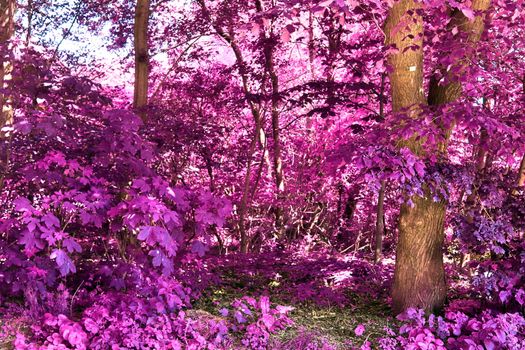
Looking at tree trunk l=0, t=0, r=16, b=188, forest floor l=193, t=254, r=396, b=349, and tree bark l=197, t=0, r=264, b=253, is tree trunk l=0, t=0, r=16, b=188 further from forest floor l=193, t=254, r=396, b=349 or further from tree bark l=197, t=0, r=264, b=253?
tree bark l=197, t=0, r=264, b=253

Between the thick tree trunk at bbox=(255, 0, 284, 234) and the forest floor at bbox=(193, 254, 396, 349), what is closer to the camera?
the forest floor at bbox=(193, 254, 396, 349)

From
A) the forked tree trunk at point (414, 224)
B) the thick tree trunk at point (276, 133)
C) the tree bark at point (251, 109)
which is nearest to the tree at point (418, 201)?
the forked tree trunk at point (414, 224)

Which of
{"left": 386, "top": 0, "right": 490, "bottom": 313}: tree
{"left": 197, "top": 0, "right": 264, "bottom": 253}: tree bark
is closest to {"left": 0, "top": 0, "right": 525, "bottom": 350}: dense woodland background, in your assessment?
{"left": 386, "top": 0, "right": 490, "bottom": 313}: tree

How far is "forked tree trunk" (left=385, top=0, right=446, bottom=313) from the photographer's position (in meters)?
3.78

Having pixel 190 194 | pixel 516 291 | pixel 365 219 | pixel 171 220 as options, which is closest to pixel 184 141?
pixel 190 194

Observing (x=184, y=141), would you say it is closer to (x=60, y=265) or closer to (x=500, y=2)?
(x=60, y=265)

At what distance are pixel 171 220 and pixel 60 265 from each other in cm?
73

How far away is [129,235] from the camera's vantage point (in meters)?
4.52

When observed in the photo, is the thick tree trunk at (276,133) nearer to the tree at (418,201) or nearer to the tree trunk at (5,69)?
the tree at (418,201)

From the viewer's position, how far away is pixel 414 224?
12.8 feet

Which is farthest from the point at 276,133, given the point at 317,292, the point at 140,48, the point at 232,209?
the point at 317,292

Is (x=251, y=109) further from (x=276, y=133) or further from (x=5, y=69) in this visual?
(x=5, y=69)

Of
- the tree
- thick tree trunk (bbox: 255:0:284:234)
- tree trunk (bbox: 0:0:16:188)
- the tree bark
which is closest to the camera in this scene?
tree trunk (bbox: 0:0:16:188)

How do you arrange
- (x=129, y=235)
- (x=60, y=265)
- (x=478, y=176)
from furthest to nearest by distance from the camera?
(x=129, y=235) < (x=478, y=176) < (x=60, y=265)
